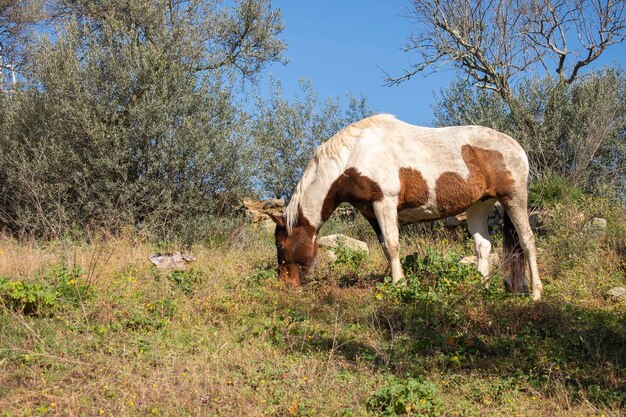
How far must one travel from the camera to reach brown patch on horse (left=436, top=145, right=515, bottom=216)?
8039 millimetres

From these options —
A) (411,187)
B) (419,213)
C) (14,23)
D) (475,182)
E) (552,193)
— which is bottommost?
(419,213)

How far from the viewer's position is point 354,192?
26.3 feet

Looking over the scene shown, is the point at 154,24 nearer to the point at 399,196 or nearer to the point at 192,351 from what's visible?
the point at 399,196

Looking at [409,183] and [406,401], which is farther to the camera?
[409,183]

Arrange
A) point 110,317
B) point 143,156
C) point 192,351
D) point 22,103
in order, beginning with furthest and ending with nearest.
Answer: point 22,103, point 143,156, point 110,317, point 192,351

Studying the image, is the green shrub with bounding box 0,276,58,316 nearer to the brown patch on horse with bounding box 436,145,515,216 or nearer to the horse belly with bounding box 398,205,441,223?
the horse belly with bounding box 398,205,441,223

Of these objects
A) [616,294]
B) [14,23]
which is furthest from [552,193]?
[14,23]

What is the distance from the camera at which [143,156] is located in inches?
497

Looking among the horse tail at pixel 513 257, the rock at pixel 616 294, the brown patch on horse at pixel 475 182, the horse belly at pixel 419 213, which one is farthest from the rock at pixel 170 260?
the rock at pixel 616 294

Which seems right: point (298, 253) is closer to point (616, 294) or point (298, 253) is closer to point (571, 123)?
point (616, 294)

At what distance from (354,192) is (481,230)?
2026 mm

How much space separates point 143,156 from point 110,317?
22.6 ft

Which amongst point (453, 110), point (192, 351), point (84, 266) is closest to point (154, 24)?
point (453, 110)

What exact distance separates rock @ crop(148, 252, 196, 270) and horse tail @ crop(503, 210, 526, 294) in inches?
169
